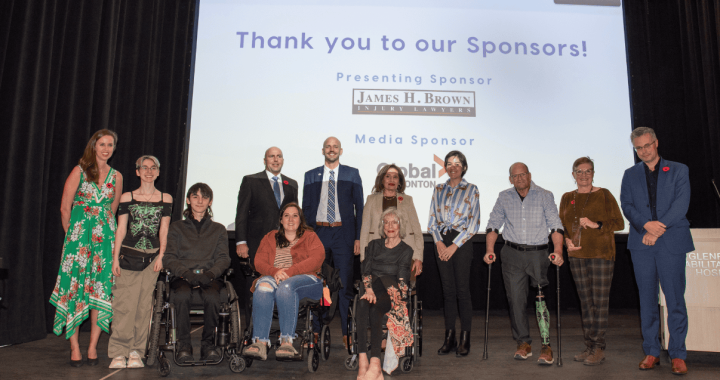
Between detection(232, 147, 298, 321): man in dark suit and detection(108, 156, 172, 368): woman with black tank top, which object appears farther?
detection(232, 147, 298, 321): man in dark suit

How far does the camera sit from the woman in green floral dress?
2.90 meters


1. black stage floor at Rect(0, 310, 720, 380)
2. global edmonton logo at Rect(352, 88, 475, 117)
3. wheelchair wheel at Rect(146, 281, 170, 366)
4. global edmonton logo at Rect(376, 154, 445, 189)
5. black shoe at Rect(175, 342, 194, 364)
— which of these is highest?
global edmonton logo at Rect(352, 88, 475, 117)

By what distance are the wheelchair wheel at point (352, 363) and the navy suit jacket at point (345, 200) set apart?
892mm

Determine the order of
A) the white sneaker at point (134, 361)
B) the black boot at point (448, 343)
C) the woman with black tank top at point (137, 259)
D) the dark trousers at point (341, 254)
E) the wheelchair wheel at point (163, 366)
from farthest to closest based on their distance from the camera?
the dark trousers at point (341, 254) < the black boot at point (448, 343) < the woman with black tank top at point (137, 259) < the white sneaker at point (134, 361) < the wheelchair wheel at point (163, 366)

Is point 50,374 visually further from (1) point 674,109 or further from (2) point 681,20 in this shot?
(2) point 681,20

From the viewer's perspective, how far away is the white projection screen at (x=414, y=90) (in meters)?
4.67

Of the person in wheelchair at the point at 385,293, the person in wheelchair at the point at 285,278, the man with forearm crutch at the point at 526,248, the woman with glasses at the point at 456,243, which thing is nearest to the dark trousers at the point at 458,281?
the woman with glasses at the point at 456,243

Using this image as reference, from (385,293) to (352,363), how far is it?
1.55 ft

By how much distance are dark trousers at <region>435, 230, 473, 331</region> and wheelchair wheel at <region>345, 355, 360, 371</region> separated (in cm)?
80

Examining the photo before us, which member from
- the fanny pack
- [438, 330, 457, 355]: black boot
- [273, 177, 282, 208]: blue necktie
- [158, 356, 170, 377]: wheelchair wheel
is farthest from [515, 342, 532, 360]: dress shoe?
the fanny pack

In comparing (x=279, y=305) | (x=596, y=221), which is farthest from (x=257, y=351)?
(x=596, y=221)

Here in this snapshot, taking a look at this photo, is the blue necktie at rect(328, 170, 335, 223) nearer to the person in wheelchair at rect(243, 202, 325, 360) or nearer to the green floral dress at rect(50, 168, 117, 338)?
the person in wheelchair at rect(243, 202, 325, 360)

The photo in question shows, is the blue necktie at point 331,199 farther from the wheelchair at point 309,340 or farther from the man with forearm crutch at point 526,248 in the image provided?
the man with forearm crutch at point 526,248

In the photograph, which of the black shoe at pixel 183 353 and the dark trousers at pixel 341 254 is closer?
the black shoe at pixel 183 353
